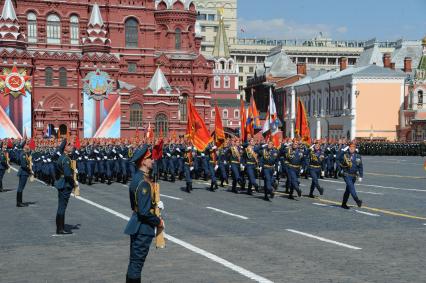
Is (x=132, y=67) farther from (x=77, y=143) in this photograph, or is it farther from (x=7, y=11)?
(x=77, y=143)

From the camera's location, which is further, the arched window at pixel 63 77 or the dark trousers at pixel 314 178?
the arched window at pixel 63 77

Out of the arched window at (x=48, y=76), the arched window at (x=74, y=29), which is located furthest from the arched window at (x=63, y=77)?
the arched window at (x=74, y=29)

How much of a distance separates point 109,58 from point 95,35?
264cm

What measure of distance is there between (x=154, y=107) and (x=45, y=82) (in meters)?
10.9

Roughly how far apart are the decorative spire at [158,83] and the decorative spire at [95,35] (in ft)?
18.2

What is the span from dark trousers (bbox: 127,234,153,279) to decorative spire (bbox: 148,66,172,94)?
62.5 metres

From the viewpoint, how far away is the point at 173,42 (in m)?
75.1

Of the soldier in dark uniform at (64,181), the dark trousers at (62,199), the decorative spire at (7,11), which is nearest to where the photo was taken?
the dark trousers at (62,199)

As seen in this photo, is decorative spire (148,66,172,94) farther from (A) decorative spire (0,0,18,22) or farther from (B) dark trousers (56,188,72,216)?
(B) dark trousers (56,188,72,216)

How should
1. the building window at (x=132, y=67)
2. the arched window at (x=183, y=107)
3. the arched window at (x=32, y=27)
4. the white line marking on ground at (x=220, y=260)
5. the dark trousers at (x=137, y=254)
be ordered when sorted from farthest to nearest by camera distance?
the arched window at (x=183, y=107) < the building window at (x=132, y=67) < the arched window at (x=32, y=27) < the white line marking on ground at (x=220, y=260) < the dark trousers at (x=137, y=254)

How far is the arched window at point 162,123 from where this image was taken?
70.8 meters

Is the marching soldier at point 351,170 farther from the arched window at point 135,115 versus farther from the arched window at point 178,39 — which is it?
the arched window at point 178,39

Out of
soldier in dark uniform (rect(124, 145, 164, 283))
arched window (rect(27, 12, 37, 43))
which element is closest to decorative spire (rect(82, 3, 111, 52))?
arched window (rect(27, 12, 37, 43))

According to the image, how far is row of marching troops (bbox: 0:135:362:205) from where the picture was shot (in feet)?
75.4
